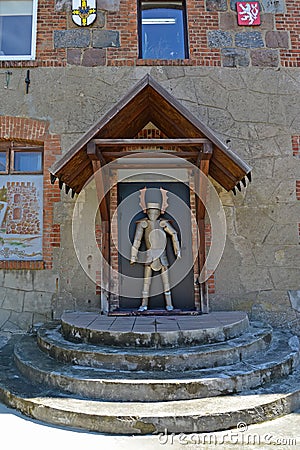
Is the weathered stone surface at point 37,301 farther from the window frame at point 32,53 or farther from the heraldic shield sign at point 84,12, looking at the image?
the heraldic shield sign at point 84,12

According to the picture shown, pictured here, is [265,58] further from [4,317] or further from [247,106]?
[4,317]

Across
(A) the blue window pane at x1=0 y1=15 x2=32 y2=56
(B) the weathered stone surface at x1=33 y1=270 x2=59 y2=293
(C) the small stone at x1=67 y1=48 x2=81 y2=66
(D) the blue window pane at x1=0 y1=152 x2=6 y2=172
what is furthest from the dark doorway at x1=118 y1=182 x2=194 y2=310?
(A) the blue window pane at x1=0 y1=15 x2=32 y2=56

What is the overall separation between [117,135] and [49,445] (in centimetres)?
391

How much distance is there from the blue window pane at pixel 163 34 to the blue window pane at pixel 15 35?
2.10 metres

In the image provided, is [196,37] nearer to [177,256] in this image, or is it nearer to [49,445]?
[177,256]

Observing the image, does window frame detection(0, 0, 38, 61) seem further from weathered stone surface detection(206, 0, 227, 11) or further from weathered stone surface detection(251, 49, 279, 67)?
weathered stone surface detection(251, 49, 279, 67)

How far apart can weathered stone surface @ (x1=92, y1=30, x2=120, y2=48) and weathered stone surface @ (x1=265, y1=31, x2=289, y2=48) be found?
268 cm

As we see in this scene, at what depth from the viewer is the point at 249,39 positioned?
656cm

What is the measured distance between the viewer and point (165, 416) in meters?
2.96

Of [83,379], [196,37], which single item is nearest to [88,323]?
[83,379]

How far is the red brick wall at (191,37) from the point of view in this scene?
6.41 metres

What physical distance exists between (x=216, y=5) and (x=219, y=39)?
710 mm

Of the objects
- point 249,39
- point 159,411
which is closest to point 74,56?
point 249,39

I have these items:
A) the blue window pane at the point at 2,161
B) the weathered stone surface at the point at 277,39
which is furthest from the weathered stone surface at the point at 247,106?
the blue window pane at the point at 2,161
